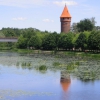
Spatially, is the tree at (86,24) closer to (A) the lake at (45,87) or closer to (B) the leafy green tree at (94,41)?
(B) the leafy green tree at (94,41)

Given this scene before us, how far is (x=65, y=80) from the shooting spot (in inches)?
1260

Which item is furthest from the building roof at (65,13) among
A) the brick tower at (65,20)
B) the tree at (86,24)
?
the tree at (86,24)

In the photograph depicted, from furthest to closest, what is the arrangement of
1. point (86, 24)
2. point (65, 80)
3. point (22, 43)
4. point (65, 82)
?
Answer: point (86, 24) < point (22, 43) < point (65, 80) < point (65, 82)

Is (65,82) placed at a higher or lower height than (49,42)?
lower

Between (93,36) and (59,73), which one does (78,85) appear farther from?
(93,36)

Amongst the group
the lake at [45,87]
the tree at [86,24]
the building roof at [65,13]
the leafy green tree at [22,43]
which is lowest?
the lake at [45,87]

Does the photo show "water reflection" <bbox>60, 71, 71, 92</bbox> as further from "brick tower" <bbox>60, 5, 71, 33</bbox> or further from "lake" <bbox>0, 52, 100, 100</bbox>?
"brick tower" <bbox>60, 5, 71, 33</bbox>

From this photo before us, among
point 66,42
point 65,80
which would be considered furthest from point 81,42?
point 65,80

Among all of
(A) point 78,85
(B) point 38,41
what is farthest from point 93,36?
(A) point 78,85

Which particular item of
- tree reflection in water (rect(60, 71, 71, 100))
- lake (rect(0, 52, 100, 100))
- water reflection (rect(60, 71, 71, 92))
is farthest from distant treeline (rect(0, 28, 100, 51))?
lake (rect(0, 52, 100, 100))

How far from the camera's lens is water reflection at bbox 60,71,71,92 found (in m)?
28.4

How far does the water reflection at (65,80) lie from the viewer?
28.4 meters

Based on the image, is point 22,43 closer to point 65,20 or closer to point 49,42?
point 49,42

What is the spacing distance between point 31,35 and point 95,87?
265 ft
